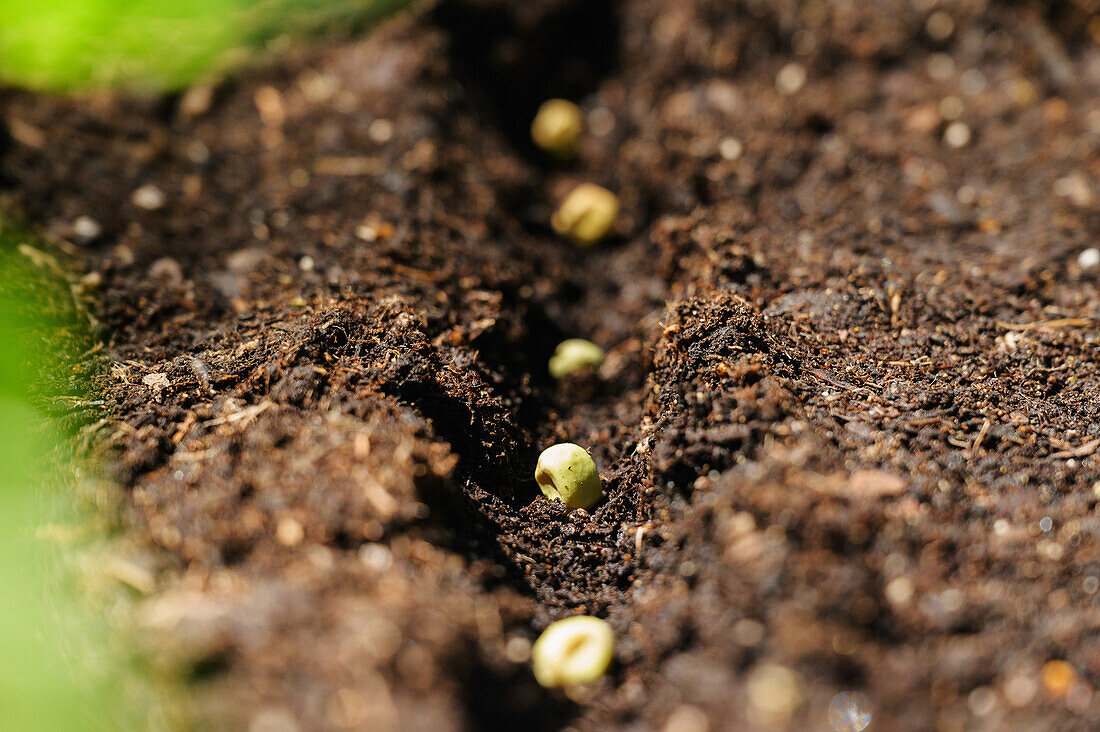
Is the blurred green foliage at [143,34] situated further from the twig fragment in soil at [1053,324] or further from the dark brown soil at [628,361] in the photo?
the twig fragment in soil at [1053,324]

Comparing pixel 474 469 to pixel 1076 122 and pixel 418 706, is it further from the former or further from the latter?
pixel 1076 122

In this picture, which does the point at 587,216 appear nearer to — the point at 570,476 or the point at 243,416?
the point at 570,476

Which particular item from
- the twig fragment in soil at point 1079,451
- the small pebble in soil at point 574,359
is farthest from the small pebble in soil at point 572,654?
the twig fragment in soil at point 1079,451

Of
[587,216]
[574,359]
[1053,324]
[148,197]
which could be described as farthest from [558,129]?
[1053,324]

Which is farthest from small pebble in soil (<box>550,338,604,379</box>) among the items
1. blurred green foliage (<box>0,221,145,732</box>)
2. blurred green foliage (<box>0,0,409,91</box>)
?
blurred green foliage (<box>0,0,409,91</box>)

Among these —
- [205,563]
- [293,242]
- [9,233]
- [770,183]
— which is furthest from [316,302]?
[770,183]
